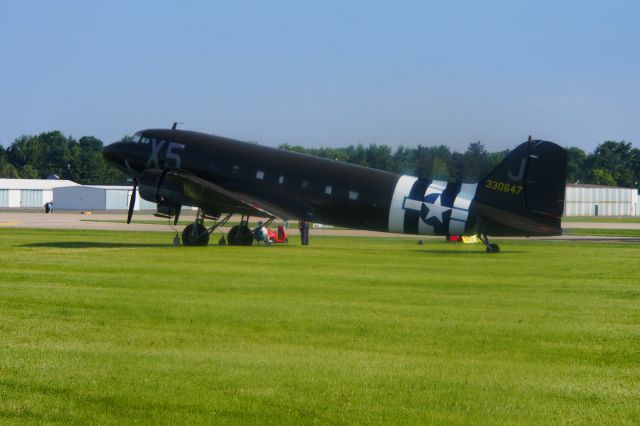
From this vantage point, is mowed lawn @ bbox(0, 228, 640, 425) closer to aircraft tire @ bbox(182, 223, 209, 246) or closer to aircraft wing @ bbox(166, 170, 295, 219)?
aircraft wing @ bbox(166, 170, 295, 219)

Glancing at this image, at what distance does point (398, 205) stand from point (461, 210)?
9.84 feet

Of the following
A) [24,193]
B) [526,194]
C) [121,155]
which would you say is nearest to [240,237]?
[121,155]

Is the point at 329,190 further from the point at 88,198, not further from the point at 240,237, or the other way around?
the point at 88,198

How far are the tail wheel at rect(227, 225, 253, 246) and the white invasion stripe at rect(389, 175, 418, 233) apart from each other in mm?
8526

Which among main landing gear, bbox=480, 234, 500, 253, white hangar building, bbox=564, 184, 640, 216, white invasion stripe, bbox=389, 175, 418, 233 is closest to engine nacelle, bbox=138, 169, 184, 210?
white invasion stripe, bbox=389, 175, 418, 233

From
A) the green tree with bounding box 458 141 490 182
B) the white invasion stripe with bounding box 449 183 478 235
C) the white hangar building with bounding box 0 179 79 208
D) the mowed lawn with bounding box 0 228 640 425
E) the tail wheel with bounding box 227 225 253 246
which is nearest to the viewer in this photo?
the mowed lawn with bounding box 0 228 640 425

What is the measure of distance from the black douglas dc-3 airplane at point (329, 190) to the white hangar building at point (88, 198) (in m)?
121

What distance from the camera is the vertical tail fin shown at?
45.2 meters

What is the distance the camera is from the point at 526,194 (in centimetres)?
4566

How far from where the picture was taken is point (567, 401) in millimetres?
13273

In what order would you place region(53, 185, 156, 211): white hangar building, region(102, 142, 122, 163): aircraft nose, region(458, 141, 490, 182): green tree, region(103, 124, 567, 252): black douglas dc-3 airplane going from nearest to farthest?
region(103, 124, 567, 252): black douglas dc-3 airplane < region(102, 142, 122, 163): aircraft nose < region(458, 141, 490, 182): green tree < region(53, 185, 156, 211): white hangar building

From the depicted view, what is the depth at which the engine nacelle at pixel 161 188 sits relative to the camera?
48125 millimetres

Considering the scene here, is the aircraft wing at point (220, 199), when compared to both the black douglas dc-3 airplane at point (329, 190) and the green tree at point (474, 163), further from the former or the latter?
the green tree at point (474, 163)

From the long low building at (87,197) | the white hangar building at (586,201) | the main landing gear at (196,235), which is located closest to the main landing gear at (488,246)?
the main landing gear at (196,235)
